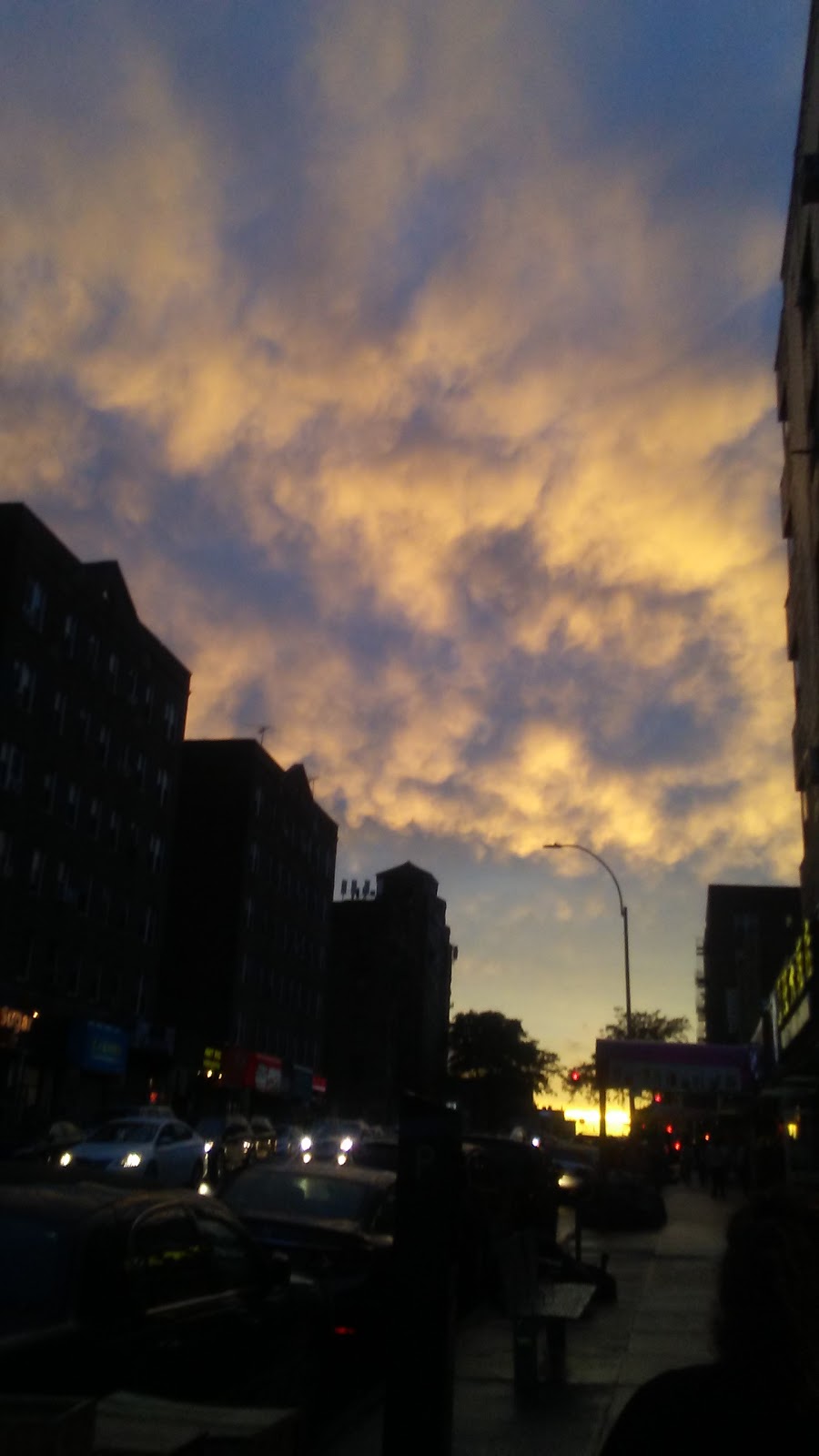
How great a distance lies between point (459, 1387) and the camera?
973cm

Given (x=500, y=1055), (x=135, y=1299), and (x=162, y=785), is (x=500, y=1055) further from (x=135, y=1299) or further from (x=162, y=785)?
(x=135, y=1299)

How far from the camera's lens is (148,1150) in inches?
987

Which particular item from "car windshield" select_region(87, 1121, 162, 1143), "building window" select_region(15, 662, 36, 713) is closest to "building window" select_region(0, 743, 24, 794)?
"building window" select_region(15, 662, 36, 713)

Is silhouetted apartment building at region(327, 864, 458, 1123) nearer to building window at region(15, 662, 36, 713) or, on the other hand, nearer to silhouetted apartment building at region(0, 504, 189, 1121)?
silhouetted apartment building at region(0, 504, 189, 1121)

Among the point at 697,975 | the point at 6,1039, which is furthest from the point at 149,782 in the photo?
the point at 697,975

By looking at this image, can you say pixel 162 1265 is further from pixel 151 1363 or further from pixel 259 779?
pixel 259 779

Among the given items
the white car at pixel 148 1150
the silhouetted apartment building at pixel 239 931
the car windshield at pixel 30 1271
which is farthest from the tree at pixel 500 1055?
the car windshield at pixel 30 1271

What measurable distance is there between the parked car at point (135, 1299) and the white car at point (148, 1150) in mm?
17614

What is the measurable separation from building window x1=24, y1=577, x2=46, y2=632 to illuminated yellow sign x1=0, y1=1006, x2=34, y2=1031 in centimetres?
1245

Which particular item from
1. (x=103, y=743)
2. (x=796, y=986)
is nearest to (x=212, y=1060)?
(x=103, y=743)

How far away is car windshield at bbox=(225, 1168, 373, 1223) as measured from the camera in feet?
36.0

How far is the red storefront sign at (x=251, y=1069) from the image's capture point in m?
60.5

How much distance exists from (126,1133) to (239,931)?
124 ft

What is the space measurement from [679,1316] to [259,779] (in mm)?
55582
